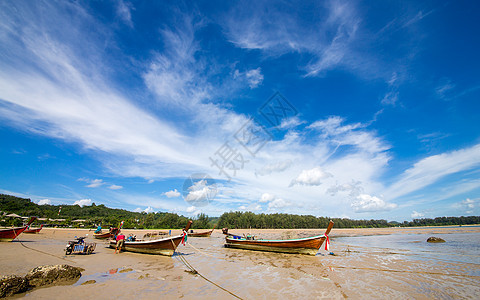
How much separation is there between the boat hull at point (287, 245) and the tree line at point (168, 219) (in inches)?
2038


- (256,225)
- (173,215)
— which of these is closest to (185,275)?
(173,215)

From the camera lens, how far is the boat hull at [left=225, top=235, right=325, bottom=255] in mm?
19016

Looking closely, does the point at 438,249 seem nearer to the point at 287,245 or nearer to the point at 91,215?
the point at 287,245

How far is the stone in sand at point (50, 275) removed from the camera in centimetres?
805

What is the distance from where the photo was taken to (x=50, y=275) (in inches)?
335

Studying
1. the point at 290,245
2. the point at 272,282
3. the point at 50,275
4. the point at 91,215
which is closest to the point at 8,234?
the point at 50,275

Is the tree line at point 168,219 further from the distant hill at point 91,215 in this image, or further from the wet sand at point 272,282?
the wet sand at point 272,282

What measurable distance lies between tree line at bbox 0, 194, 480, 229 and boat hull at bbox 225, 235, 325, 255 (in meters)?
51.8

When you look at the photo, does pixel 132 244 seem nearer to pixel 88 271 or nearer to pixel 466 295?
pixel 88 271

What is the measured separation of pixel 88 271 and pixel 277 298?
1082 centimetres

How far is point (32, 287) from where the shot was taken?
7.80m

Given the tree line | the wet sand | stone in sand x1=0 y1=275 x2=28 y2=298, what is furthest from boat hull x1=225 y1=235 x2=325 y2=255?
the tree line

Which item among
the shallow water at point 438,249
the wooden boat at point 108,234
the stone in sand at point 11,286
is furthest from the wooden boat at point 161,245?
the shallow water at point 438,249

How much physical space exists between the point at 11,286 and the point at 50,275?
1.85 meters
